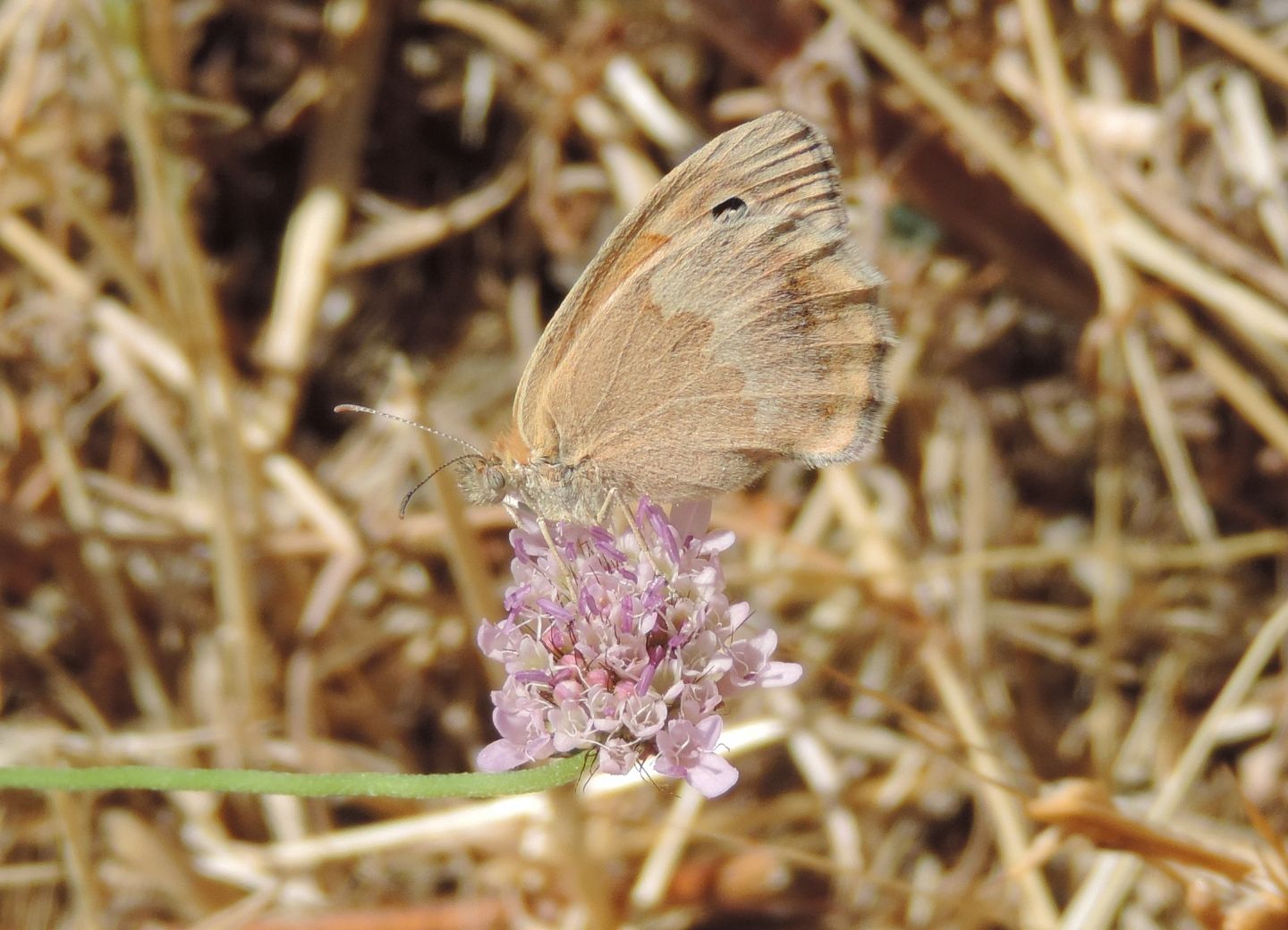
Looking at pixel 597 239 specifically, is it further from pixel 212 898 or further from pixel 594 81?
pixel 212 898

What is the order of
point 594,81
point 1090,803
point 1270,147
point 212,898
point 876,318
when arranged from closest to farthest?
point 1090,803, point 876,318, point 212,898, point 1270,147, point 594,81

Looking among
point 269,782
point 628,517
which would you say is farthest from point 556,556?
point 269,782

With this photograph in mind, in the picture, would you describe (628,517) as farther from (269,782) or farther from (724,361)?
(269,782)

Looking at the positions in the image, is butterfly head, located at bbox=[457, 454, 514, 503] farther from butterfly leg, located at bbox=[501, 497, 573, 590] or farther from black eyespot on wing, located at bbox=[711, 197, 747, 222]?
black eyespot on wing, located at bbox=[711, 197, 747, 222]

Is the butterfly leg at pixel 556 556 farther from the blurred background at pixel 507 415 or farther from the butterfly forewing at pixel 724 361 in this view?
the blurred background at pixel 507 415

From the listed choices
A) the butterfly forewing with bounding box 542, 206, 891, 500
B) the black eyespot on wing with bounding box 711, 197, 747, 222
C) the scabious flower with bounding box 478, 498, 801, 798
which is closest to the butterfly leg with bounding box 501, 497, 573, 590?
the scabious flower with bounding box 478, 498, 801, 798

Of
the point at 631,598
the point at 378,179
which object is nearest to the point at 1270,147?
the point at 631,598
